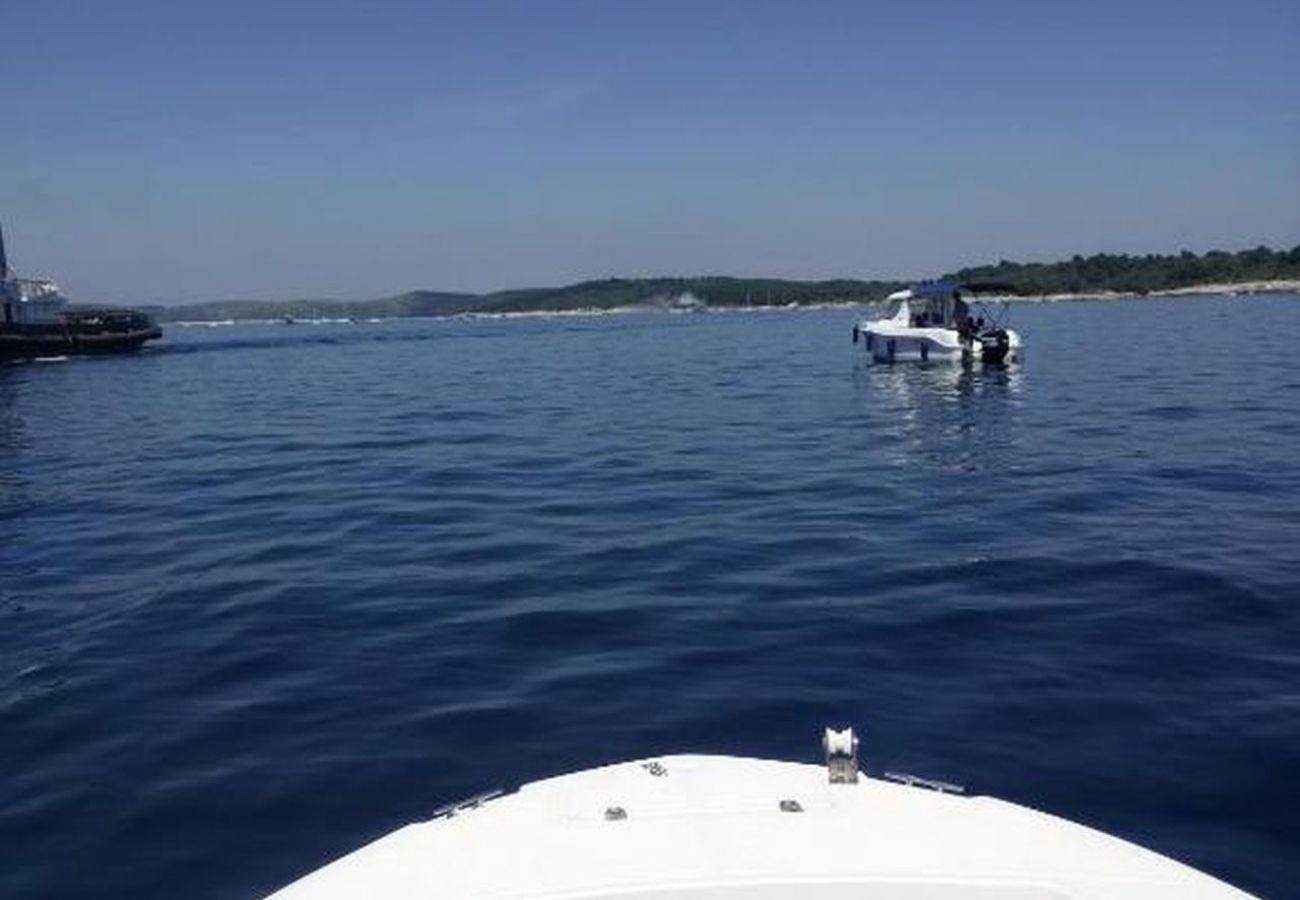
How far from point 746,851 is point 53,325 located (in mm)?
97250

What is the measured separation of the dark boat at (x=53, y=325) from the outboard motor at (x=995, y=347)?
228 ft

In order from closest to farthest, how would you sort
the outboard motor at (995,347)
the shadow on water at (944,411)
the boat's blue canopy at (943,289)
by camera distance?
the shadow on water at (944,411)
the outboard motor at (995,347)
the boat's blue canopy at (943,289)

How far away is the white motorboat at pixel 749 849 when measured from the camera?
3779 mm

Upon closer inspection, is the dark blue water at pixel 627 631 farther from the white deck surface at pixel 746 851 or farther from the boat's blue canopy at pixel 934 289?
the boat's blue canopy at pixel 934 289

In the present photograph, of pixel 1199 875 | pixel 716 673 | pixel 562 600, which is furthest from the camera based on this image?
pixel 562 600

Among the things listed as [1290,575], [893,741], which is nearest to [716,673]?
[893,741]

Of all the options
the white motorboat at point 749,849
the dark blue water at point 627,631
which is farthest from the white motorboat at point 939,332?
the white motorboat at point 749,849

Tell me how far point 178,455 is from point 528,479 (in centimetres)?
1176

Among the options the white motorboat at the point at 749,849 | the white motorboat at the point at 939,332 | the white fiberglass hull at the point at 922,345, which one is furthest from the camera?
the white fiberglass hull at the point at 922,345

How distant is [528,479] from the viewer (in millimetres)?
21141

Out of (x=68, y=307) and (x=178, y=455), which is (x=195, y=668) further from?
(x=68, y=307)

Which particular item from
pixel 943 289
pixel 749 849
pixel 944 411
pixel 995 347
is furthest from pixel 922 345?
pixel 749 849

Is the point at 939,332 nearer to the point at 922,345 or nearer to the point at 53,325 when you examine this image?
the point at 922,345

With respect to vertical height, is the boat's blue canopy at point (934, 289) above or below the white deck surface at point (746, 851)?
above
